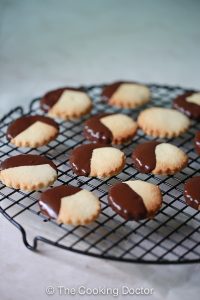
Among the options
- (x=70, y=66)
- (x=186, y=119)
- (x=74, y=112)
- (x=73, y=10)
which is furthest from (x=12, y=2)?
(x=186, y=119)

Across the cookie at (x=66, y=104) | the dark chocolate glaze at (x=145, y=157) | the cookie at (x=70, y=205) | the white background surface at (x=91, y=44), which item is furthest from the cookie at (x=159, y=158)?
the white background surface at (x=91, y=44)

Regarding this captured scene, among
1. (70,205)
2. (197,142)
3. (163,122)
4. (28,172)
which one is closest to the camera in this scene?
(70,205)

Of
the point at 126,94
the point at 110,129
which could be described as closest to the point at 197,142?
the point at 110,129

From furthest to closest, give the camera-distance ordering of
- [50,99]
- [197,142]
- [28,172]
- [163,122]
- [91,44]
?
[91,44] < [50,99] < [163,122] < [197,142] < [28,172]

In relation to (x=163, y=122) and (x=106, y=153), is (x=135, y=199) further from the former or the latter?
(x=163, y=122)

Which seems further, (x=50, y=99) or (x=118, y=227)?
(x=50, y=99)
